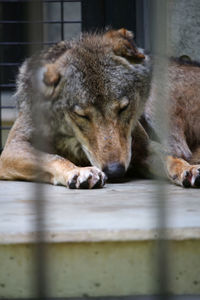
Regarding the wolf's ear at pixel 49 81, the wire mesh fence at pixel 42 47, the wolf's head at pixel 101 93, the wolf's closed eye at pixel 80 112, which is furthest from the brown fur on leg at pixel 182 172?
the wolf's ear at pixel 49 81

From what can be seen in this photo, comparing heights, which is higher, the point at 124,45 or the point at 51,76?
the point at 124,45

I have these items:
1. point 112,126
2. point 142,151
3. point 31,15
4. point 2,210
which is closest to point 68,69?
point 112,126

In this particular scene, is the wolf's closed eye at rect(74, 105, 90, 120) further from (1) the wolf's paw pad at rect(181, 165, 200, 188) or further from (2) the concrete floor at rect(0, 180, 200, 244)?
(1) the wolf's paw pad at rect(181, 165, 200, 188)

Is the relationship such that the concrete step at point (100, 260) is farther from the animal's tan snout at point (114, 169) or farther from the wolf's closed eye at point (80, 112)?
the wolf's closed eye at point (80, 112)

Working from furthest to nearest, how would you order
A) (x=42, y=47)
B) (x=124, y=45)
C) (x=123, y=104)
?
(x=124, y=45), (x=123, y=104), (x=42, y=47)

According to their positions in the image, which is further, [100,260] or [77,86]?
[77,86]

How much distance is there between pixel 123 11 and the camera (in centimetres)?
405

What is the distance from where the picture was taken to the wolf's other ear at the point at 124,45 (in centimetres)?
316

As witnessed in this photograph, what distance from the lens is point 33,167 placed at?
120 inches

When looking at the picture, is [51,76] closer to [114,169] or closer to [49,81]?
[49,81]

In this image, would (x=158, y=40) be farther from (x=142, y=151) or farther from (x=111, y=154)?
(x=142, y=151)

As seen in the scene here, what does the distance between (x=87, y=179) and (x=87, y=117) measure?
1.30 feet

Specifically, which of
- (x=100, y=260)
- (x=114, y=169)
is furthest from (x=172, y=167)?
(x=100, y=260)

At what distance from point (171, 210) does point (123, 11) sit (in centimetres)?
230
